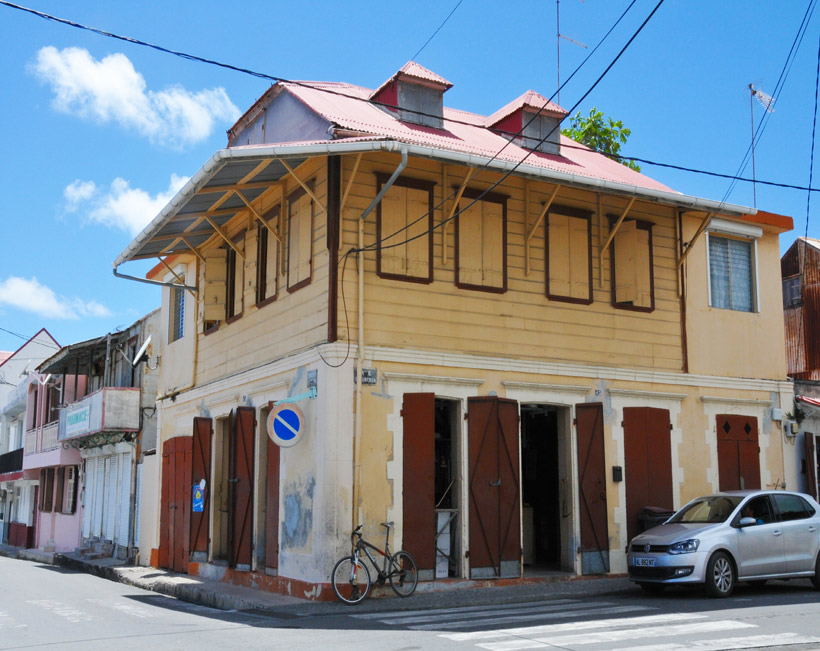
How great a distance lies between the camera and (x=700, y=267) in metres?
17.7

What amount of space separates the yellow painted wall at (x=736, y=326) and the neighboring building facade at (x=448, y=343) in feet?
A: 0.16

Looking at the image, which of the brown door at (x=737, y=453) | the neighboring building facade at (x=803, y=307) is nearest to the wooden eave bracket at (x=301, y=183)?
the brown door at (x=737, y=453)

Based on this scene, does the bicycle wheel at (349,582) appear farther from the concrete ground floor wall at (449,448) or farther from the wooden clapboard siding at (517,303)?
the wooden clapboard siding at (517,303)

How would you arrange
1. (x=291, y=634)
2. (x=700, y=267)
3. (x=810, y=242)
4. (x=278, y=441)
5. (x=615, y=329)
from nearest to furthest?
(x=291, y=634)
(x=278, y=441)
(x=615, y=329)
(x=700, y=267)
(x=810, y=242)

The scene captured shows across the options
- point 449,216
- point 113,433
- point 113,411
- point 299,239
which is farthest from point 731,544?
point 113,433

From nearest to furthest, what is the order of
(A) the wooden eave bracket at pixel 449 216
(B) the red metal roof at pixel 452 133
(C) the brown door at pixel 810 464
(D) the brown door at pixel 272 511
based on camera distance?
(A) the wooden eave bracket at pixel 449 216
(B) the red metal roof at pixel 452 133
(D) the brown door at pixel 272 511
(C) the brown door at pixel 810 464

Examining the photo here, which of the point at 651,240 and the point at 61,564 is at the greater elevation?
the point at 651,240

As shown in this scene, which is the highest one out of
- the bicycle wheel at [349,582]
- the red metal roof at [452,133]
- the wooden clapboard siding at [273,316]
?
the red metal roof at [452,133]

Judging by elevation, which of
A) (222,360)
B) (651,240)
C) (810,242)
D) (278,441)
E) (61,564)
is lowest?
(61,564)

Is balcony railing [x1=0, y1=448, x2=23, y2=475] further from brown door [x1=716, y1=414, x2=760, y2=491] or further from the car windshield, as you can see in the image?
the car windshield

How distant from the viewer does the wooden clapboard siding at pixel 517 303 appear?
549 inches

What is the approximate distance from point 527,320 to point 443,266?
1847mm

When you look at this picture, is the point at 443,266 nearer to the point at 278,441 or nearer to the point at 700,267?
the point at 278,441

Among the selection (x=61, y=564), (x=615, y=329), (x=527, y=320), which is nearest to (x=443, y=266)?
(x=527, y=320)
